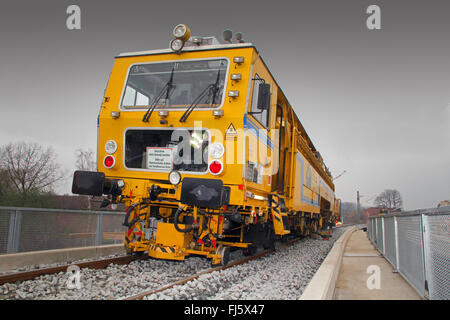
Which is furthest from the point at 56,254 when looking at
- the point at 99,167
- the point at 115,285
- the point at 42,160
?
the point at 42,160

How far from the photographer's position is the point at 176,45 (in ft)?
20.0

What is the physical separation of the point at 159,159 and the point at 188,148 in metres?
0.55

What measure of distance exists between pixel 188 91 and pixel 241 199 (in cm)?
218

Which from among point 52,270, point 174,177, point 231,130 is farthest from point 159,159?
point 52,270

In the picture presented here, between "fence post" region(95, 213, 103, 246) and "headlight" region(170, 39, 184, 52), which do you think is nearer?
"headlight" region(170, 39, 184, 52)

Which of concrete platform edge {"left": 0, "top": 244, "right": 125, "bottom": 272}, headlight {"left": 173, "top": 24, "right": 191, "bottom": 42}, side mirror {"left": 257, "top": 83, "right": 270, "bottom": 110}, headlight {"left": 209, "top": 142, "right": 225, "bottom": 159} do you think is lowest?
concrete platform edge {"left": 0, "top": 244, "right": 125, "bottom": 272}

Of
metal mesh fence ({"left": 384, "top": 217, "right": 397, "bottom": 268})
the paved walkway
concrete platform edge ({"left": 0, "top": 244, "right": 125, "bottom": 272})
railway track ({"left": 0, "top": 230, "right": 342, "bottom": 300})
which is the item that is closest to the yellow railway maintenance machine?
railway track ({"left": 0, "top": 230, "right": 342, "bottom": 300})

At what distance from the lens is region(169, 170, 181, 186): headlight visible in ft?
17.1

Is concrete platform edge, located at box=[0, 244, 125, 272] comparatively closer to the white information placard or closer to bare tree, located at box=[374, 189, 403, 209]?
the white information placard

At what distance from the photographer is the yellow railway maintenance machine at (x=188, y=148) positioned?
528 centimetres

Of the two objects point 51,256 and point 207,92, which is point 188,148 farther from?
point 51,256

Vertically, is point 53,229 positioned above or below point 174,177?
below

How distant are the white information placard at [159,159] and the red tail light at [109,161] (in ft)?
2.23

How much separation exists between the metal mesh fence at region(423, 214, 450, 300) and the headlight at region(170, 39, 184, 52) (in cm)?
463
